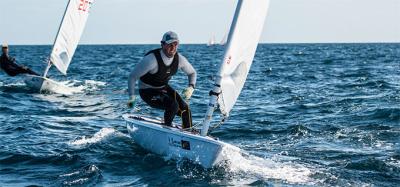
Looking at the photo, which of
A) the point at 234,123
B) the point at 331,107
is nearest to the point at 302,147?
the point at 234,123

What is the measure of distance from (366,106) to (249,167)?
730 cm

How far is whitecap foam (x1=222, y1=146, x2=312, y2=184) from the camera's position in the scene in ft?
25.5

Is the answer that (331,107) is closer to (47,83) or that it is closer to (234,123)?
(234,123)

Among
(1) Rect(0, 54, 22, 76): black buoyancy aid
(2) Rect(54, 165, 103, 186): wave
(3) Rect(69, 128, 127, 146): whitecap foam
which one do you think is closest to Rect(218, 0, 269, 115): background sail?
(2) Rect(54, 165, 103, 186): wave

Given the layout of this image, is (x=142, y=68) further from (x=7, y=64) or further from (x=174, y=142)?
(x=7, y=64)

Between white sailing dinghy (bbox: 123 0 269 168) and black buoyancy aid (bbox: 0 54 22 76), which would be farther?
black buoyancy aid (bbox: 0 54 22 76)

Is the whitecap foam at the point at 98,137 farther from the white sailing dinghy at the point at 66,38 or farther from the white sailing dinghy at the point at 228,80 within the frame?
the white sailing dinghy at the point at 66,38

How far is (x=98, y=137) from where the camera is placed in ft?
35.0

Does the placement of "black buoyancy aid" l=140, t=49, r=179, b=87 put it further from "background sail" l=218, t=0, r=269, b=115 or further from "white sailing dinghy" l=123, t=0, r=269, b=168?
"background sail" l=218, t=0, r=269, b=115

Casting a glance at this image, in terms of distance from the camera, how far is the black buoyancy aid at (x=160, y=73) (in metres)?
8.70

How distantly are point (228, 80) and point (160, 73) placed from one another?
136 cm

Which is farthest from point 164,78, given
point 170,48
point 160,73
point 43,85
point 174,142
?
point 43,85

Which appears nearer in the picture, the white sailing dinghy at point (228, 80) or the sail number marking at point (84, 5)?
the white sailing dinghy at point (228, 80)

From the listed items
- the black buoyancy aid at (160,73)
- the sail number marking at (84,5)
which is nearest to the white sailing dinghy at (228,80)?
the black buoyancy aid at (160,73)
